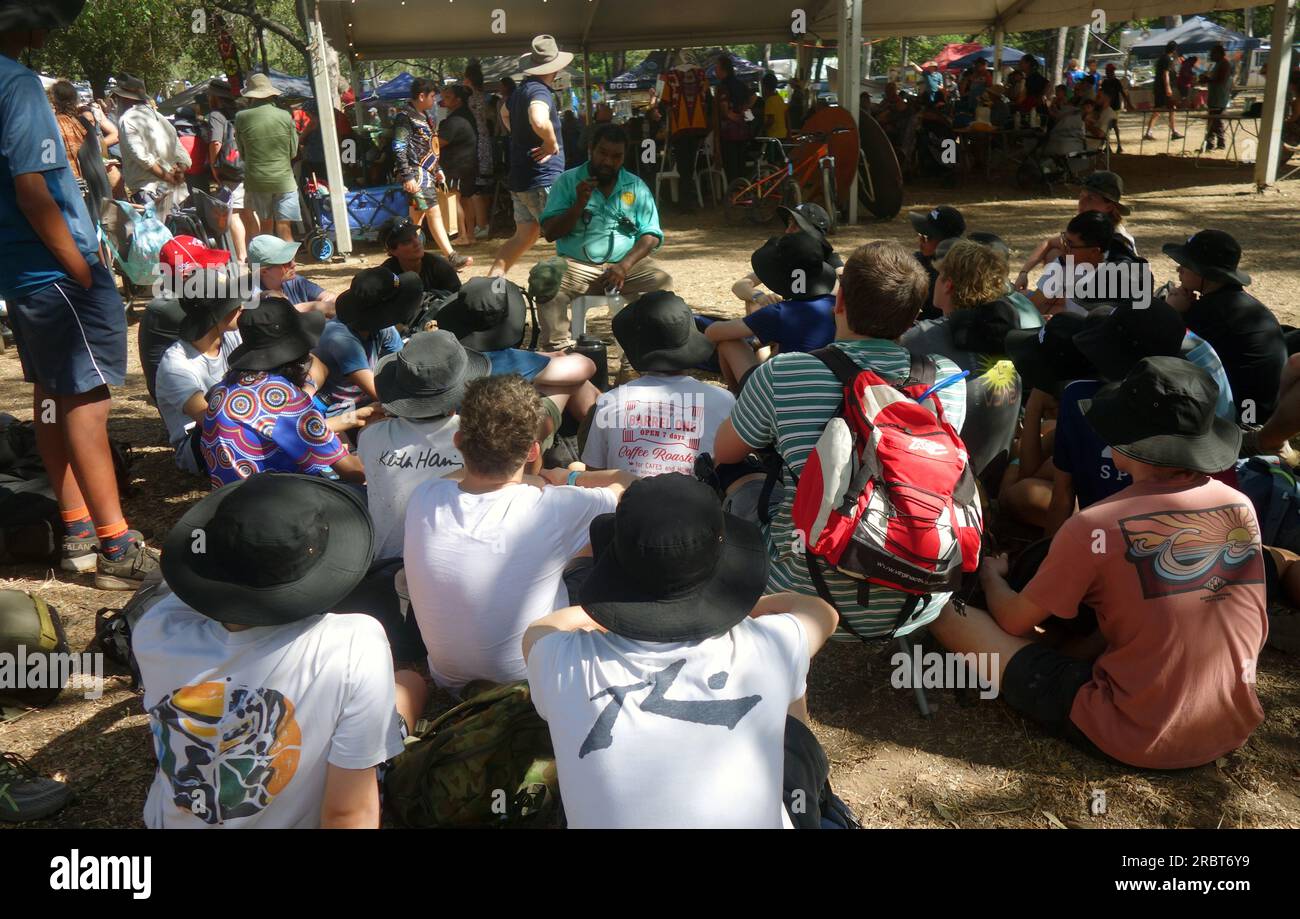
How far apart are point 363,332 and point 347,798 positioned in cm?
299

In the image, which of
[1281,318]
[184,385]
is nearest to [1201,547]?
[184,385]

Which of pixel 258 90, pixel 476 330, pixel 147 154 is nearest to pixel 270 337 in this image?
pixel 476 330

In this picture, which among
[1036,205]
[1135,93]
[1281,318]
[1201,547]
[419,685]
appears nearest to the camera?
[1201,547]

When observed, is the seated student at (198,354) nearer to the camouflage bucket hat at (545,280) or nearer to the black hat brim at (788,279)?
the camouflage bucket hat at (545,280)

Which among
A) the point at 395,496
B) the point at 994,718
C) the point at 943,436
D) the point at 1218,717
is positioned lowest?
the point at 994,718

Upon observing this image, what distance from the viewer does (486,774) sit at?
2.47m

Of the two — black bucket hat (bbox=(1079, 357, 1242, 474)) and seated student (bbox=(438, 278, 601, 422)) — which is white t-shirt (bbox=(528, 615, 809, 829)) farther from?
seated student (bbox=(438, 278, 601, 422))

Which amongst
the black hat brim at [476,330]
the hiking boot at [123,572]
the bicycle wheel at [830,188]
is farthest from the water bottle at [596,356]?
the bicycle wheel at [830,188]

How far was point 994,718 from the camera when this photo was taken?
3.13 meters

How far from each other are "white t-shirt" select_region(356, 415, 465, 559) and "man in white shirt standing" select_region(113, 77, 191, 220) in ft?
23.2

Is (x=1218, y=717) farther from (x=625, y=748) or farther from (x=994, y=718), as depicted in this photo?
(x=625, y=748)

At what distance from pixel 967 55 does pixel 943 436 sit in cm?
3109
